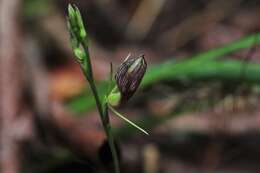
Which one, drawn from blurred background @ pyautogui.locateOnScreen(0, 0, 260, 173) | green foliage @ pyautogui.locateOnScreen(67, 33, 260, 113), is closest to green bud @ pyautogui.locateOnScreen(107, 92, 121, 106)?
blurred background @ pyautogui.locateOnScreen(0, 0, 260, 173)

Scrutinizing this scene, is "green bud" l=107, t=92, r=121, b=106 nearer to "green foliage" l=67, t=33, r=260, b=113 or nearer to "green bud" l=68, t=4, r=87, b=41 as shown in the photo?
"green bud" l=68, t=4, r=87, b=41

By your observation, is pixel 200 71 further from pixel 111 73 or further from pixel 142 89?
pixel 111 73

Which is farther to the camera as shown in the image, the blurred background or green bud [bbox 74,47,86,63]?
the blurred background

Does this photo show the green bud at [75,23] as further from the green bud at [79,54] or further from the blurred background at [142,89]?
the blurred background at [142,89]

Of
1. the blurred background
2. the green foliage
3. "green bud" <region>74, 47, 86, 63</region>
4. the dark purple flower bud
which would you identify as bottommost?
the blurred background

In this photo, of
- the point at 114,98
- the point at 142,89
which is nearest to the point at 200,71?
the point at 142,89
